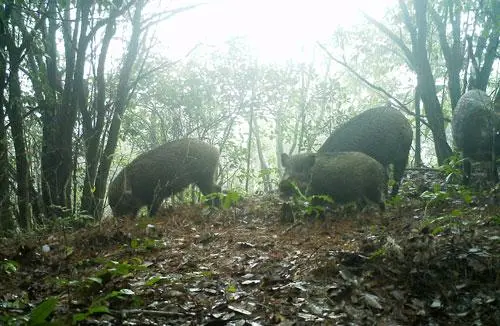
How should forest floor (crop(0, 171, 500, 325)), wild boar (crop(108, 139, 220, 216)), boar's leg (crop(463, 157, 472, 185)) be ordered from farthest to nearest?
wild boar (crop(108, 139, 220, 216)) < boar's leg (crop(463, 157, 472, 185)) < forest floor (crop(0, 171, 500, 325))

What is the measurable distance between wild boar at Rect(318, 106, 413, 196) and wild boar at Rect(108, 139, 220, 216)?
2366 millimetres

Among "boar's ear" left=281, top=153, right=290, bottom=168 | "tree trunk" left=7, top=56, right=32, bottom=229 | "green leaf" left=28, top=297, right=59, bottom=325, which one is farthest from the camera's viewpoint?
"boar's ear" left=281, top=153, right=290, bottom=168

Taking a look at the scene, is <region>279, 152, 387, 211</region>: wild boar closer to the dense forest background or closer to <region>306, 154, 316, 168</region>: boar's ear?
<region>306, 154, 316, 168</region>: boar's ear

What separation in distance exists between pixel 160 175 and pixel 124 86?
183cm

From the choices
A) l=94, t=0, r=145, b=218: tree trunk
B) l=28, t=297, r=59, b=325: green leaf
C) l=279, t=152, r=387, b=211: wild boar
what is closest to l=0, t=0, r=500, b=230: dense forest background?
l=94, t=0, r=145, b=218: tree trunk

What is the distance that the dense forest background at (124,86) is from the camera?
24.2 ft

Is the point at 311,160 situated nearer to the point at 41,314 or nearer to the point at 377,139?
the point at 377,139

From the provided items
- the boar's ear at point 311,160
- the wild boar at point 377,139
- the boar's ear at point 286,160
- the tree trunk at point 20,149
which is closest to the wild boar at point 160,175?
the tree trunk at point 20,149

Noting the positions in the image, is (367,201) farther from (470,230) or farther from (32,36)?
(32,36)

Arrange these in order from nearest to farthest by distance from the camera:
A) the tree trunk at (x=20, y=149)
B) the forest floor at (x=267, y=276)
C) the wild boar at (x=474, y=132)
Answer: the forest floor at (x=267, y=276) → the tree trunk at (x=20, y=149) → the wild boar at (x=474, y=132)

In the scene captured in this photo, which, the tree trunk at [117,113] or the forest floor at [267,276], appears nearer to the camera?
the forest floor at [267,276]

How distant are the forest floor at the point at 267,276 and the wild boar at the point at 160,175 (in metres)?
2.59

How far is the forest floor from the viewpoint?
345cm

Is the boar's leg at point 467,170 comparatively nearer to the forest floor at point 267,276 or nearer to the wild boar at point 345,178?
the wild boar at point 345,178
